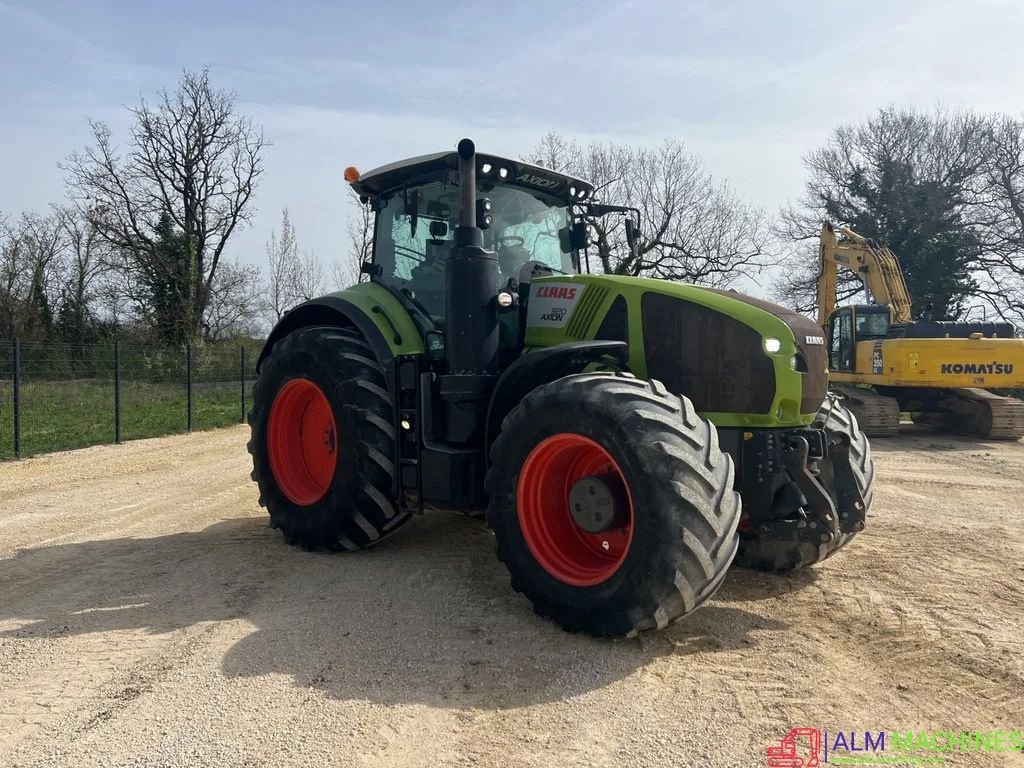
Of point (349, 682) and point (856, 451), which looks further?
point (856, 451)

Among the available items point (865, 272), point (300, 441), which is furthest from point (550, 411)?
point (865, 272)

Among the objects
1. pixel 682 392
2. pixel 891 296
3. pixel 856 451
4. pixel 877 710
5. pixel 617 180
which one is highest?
pixel 617 180

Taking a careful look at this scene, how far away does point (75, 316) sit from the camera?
104 feet

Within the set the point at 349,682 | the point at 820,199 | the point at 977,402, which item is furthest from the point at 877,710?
the point at 820,199

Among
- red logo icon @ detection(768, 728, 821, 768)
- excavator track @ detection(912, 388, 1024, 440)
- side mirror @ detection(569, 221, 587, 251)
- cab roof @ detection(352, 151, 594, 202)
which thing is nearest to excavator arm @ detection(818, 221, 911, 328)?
excavator track @ detection(912, 388, 1024, 440)

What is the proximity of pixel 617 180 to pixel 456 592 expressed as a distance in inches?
950

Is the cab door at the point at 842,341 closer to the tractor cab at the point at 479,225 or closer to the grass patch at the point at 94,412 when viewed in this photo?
the tractor cab at the point at 479,225

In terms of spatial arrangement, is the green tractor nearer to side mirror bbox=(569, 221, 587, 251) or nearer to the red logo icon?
side mirror bbox=(569, 221, 587, 251)

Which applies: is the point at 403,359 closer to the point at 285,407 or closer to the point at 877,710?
the point at 285,407

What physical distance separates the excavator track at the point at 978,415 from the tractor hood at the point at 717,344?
11.1 meters

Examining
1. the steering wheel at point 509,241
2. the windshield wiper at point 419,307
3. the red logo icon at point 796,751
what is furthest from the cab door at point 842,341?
the red logo icon at point 796,751

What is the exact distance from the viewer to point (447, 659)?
3.52m

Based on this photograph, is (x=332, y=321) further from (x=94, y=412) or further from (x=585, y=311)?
(x=94, y=412)

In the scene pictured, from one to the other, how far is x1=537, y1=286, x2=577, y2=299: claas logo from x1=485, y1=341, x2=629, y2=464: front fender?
41cm
